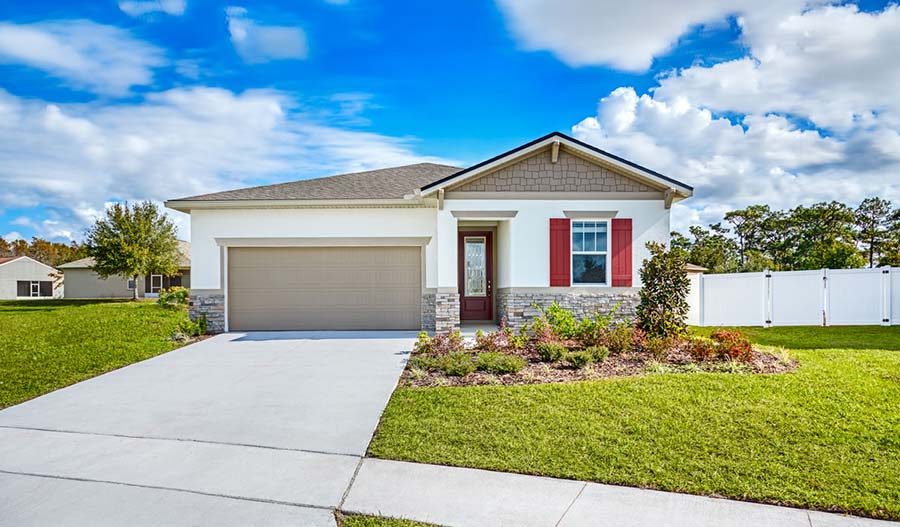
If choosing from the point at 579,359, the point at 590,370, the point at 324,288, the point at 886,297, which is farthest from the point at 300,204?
the point at 886,297

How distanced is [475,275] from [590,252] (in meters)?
3.50

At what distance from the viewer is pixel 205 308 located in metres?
14.0

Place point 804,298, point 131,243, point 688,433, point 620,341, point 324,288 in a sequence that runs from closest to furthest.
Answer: point 688,433
point 620,341
point 324,288
point 804,298
point 131,243

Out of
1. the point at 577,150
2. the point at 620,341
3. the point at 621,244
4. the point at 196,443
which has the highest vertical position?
the point at 577,150

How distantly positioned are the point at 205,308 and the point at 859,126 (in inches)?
792

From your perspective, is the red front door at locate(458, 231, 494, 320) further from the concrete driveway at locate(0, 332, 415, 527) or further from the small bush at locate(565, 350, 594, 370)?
the small bush at locate(565, 350, 594, 370)

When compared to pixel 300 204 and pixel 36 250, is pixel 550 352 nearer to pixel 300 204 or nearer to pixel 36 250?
pixel 300 204

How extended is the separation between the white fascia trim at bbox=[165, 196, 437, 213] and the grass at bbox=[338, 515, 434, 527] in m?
9.95

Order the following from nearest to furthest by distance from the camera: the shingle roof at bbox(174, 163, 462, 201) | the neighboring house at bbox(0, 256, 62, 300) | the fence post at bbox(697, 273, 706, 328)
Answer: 1. the shingle roof at bbox(174, 163, 462, 201)
2. the fence post at bbox(697, 273, 706, 328)
3. the neighboring house at bbox(0, 256, 62, 300)

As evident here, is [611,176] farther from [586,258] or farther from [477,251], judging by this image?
[477,251]

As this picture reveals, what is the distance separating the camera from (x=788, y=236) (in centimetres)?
3681

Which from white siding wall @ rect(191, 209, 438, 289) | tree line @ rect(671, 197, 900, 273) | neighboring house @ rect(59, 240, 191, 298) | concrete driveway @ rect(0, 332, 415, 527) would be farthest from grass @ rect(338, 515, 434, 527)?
neighboring house @ rect(59, 240, 191, 298)

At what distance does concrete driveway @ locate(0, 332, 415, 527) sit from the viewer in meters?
4.42

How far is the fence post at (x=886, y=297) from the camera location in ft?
49.1
